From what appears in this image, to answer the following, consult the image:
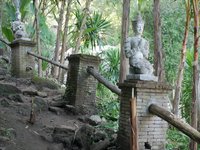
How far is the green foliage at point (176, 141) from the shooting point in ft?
27.0

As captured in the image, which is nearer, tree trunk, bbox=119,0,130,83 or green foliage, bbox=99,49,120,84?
tree trunk, bbox=119,0,130,83

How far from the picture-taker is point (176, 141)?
895 cm

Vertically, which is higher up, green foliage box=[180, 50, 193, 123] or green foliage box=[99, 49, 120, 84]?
green foliage box=[99, 49, 120, 84]

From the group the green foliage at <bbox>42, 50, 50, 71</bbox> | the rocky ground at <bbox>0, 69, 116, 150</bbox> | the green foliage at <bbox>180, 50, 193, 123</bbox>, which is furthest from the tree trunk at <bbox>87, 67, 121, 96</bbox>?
the green foliage at <bbox>42, 50, 50, 71</bbox>

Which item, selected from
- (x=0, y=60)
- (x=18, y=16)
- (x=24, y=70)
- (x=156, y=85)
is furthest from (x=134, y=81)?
(x=0, y=60)

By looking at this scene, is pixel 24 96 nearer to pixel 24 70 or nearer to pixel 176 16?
pixel 24 70

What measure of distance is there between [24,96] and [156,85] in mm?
4337

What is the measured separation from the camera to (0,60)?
13.9 metres

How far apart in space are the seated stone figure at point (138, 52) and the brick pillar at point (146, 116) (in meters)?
0.24

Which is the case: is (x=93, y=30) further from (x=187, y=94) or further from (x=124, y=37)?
(x=187, y=94)

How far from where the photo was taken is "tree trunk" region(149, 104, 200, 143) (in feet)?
14.6

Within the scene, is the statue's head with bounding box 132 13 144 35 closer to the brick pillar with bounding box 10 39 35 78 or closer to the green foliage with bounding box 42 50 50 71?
the brick pillar with bounding box 10 39 35 78

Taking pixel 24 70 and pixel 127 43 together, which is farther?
pixel 24 70

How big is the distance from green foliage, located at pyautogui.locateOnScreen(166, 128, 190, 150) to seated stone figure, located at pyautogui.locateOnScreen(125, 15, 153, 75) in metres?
2.84
